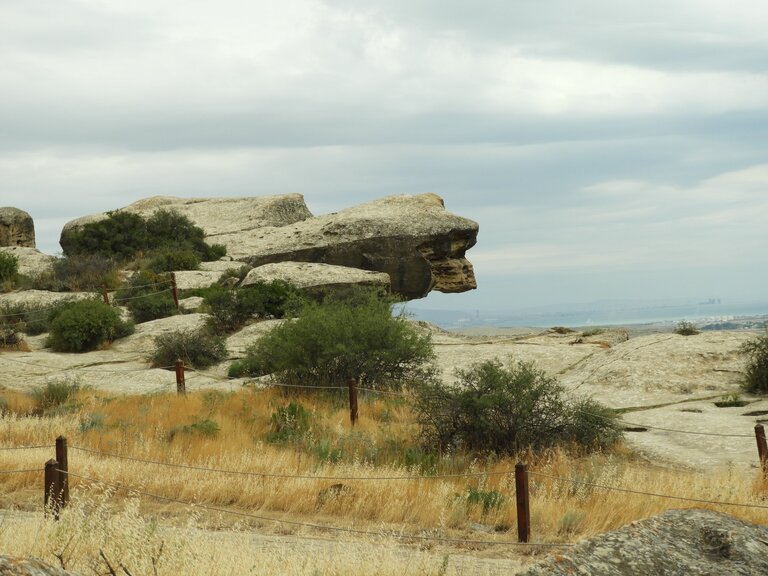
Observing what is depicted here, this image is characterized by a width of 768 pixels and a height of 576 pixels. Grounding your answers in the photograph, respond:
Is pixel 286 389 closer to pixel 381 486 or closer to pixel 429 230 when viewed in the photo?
pixel 381 486

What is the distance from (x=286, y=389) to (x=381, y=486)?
7.73m

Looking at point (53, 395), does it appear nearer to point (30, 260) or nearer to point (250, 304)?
point (250, 304)

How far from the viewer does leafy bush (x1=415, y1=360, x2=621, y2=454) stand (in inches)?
574

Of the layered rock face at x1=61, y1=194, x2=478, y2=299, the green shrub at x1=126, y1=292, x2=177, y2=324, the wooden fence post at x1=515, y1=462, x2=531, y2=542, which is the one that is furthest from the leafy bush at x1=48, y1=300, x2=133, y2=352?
the wooden fence post at x1=515, y1=462, x2=531, y2=542

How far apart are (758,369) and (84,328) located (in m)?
17.6

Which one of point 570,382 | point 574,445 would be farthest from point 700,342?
point 574,445

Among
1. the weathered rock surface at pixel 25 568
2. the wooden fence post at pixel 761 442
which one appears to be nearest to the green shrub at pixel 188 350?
the wooden fence post at pixel 761 442

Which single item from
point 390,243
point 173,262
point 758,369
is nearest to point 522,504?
point 758,369

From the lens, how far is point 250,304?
25875 millimetres

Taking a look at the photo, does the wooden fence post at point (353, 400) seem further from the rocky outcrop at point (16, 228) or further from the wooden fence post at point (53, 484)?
the rocky outcrop at point (16, 228)

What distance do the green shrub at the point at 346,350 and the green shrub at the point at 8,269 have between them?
17320mm

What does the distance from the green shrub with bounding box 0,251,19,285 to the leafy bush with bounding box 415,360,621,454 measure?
911 inches

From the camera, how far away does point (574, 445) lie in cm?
1441

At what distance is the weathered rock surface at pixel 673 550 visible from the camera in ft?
16.9
